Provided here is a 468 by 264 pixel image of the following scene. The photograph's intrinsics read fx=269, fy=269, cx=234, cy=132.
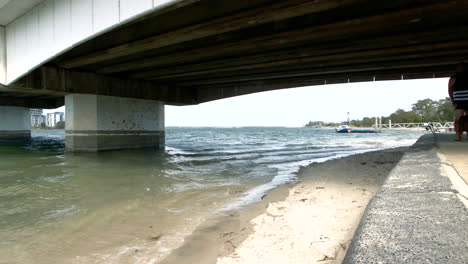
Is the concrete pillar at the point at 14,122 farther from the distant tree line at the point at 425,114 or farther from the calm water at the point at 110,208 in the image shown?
the distant tree line at the point at 425,114

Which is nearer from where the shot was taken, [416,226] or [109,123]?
[416,226]

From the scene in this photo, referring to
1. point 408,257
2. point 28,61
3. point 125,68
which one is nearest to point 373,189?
point 408,257

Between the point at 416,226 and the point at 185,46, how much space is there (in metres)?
10.4

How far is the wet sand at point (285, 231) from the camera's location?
284 centimetres

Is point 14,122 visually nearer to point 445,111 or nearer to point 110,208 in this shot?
point 110,208

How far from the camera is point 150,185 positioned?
729cm

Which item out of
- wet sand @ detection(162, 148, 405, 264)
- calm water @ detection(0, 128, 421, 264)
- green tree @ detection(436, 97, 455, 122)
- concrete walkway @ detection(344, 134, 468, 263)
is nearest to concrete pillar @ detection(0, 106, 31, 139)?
calm water @ detection(0, 128, 421, 264)

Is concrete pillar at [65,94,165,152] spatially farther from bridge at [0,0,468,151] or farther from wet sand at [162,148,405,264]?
wet sand at [162,148,405,264]

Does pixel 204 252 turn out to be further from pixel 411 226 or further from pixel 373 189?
pixel 373 189

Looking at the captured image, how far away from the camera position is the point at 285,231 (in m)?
3.49

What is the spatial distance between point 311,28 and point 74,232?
28.0 ft

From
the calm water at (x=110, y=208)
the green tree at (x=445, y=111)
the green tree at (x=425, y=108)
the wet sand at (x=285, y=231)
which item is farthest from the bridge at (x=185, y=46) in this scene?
the green tree at (x=425, y=108)

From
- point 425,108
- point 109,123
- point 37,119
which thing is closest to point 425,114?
point 425,108

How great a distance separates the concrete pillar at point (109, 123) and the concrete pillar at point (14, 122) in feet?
65.7
